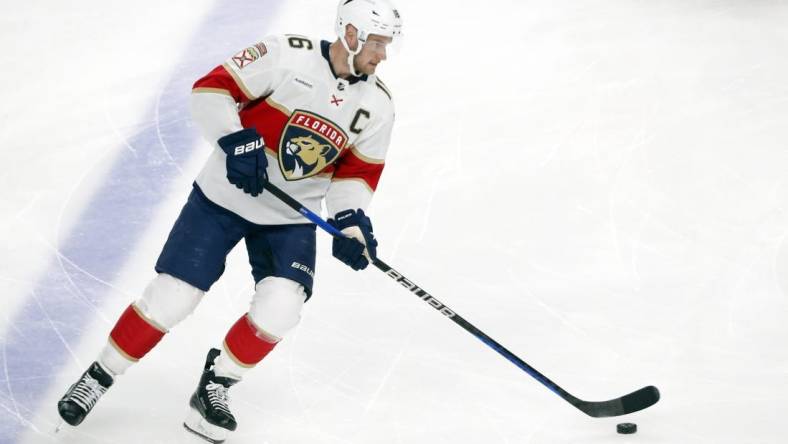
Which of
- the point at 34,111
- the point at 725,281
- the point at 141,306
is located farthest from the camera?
the point at 34,111

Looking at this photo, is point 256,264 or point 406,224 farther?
point 406,224

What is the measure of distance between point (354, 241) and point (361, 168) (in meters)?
0.25

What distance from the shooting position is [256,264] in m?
3.70

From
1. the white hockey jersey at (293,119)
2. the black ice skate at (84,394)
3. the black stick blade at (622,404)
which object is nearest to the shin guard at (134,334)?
the black ice skate at (84,394)

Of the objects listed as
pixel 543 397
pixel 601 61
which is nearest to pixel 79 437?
pixel 543 397

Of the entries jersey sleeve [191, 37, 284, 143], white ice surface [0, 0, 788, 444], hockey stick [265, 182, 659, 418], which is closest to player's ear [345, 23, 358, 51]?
jersey sleeve [191, 37, 284, 143]

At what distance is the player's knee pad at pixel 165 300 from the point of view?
11.4 ft

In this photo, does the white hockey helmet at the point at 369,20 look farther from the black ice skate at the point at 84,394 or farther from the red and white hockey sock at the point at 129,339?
the black ice skate at the point at 84,394

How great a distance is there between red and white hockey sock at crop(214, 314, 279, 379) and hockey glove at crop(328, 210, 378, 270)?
1.00 feet

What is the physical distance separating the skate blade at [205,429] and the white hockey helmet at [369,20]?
3.57 feet

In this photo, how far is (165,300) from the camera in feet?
11.4

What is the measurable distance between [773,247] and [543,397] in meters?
1.17

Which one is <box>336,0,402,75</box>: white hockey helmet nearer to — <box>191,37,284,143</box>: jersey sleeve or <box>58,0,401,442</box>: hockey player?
<box>58,0,401,442</box>: hockey player

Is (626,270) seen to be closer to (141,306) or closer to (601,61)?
(601,61)
